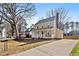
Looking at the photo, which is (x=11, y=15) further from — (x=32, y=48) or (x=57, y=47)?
(x=57, y=47)

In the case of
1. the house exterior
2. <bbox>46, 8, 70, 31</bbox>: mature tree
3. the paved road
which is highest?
<bbox>46, 8, 70, 31</bbox>: mature tree

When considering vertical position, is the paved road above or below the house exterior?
below

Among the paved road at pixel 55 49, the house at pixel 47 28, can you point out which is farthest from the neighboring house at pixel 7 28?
the paved road at pixel 55 49

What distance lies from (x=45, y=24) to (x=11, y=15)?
1.36ft

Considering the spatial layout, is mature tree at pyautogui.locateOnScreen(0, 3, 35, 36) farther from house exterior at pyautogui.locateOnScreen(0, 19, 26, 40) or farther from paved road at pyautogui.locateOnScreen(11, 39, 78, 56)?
paved road at pyautogui.locateOnScreen(11, 39, 78, 56)

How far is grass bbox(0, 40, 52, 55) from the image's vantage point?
10.5 feet

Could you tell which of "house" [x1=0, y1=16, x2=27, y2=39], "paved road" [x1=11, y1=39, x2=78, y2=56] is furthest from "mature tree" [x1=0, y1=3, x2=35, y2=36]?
"paved road" [x1=11, y1=39, x2=78, y2=56]

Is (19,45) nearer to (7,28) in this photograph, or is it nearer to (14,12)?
(7,28)

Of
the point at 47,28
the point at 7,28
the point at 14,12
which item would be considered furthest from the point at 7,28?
the point at 47,28

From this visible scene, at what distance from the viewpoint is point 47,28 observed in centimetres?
328

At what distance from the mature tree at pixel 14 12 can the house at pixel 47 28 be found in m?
0.16

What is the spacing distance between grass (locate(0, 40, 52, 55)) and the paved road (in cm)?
5

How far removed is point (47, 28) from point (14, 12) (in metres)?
0.43

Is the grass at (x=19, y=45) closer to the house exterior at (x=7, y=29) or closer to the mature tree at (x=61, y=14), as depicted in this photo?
the house exterior at (x=7, y=29)
